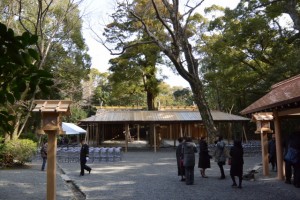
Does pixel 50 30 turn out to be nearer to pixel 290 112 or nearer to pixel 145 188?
pixel 145 188

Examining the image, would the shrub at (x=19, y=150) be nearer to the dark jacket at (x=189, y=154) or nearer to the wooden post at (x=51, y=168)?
the wooden post at (x=51, y=168)

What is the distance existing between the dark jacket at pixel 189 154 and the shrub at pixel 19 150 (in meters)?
8.32

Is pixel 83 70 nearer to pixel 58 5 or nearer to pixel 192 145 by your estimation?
pixel 58 5

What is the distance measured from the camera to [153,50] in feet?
92.1

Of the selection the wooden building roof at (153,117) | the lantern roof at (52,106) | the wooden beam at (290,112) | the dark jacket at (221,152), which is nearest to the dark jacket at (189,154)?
the dark jacket at (221,152)

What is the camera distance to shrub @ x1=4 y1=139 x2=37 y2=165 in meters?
14.4

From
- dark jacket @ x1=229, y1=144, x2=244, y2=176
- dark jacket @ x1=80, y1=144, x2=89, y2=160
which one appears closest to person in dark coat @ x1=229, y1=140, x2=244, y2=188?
dark jacket @ x1=229, y1=144, x2=244, y2=176

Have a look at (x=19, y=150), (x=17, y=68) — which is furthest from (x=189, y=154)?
(x=19, y=150)

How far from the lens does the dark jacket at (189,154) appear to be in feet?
31.5

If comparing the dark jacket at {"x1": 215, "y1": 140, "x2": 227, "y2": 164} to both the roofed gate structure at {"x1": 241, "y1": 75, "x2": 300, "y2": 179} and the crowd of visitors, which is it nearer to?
the crowd of visitors

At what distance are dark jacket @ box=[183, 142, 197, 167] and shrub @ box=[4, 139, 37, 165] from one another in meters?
8.32

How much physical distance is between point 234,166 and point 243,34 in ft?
43.2

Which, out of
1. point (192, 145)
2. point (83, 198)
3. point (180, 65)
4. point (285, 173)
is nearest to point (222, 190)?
point (192, 145)

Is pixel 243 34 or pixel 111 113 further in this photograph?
pixel 111 113
